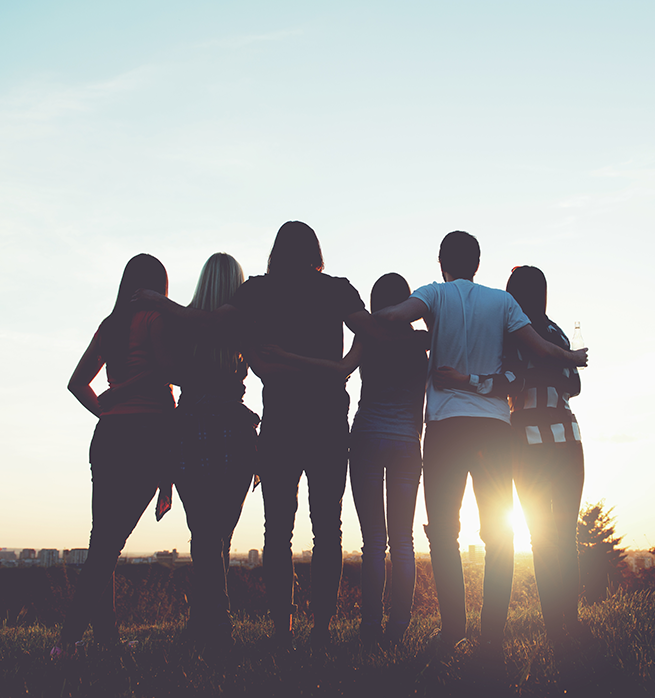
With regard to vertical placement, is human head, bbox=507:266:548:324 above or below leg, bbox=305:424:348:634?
above

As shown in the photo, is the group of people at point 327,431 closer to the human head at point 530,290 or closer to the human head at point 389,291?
the human head at point 389,291

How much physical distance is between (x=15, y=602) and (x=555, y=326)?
15.5 m

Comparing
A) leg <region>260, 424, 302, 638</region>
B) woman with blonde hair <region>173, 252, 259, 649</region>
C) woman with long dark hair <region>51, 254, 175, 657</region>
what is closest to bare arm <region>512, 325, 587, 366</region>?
leg <region>260, 424, 302, 638</region>

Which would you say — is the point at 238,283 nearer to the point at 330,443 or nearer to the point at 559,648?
the point at 330,443

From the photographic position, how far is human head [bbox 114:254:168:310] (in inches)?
149

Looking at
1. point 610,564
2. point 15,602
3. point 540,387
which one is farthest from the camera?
point 610,564

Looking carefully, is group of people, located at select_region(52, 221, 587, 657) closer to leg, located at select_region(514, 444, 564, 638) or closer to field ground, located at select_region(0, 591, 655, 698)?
leg, located at select_region(514, 444, 564, 638)

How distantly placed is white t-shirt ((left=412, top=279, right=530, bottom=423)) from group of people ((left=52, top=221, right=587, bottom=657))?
13mm

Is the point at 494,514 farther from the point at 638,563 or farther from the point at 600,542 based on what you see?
the point at 638,563

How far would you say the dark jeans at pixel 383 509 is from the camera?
353 centimetres

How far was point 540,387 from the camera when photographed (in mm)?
3748

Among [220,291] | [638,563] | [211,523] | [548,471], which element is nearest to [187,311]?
[220,291]

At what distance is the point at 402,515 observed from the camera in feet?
11.6

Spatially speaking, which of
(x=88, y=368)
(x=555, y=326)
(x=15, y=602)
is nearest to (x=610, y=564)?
(x=15, y=602)
